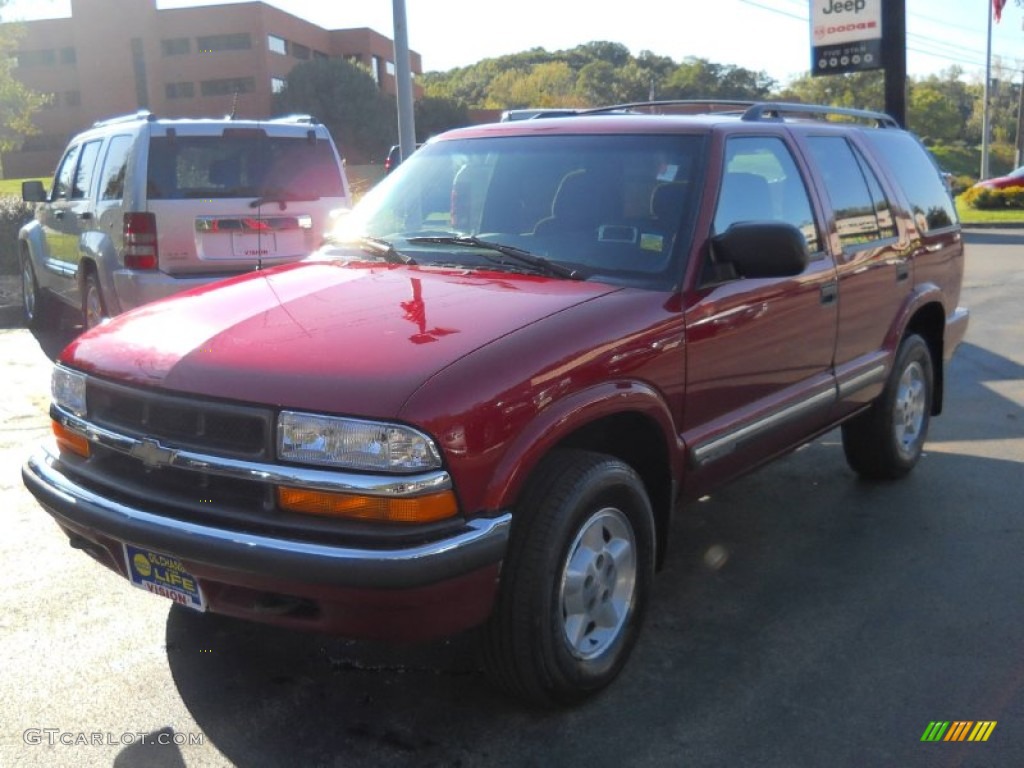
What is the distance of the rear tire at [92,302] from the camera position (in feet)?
28.2

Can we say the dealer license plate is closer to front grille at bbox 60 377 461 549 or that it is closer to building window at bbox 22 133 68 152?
front grille at bbox 60 377 461 549

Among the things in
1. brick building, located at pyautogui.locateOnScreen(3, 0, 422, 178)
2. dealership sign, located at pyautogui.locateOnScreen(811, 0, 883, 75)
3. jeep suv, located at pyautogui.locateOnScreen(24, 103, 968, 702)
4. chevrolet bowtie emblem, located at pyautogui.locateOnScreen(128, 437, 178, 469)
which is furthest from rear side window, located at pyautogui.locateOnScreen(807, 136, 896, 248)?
brick building, located at pyautogui.locateOnScreen(3, 0, 422, 178)

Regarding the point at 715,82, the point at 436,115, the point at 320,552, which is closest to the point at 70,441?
the point at 320,552

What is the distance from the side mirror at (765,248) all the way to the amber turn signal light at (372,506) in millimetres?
1554

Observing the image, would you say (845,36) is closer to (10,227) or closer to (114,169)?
(114,169)

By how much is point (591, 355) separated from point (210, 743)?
5.53 feet

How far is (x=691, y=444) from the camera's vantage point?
3.88 metres

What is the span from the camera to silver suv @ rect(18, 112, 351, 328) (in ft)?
25.4

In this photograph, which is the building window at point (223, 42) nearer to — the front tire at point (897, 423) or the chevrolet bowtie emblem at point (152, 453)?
the front tire at point (897, 423)

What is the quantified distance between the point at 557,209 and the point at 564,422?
4.13 feet

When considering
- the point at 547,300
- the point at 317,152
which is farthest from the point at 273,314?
the point at 317,152

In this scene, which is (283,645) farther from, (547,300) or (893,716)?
(893,716)

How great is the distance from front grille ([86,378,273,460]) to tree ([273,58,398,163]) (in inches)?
2189

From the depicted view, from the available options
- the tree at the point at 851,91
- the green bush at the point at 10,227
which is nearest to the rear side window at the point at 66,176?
the green bush at the point at 10,227
